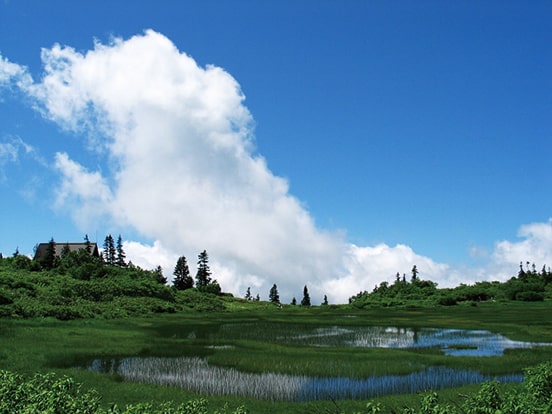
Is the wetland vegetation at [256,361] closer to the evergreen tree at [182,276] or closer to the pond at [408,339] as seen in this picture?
the pond at [408,339]

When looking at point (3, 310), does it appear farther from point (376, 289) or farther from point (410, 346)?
point (376, 289)

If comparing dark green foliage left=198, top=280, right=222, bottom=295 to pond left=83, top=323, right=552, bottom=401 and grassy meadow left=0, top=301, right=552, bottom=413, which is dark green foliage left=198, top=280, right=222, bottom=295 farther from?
pond left=83, top=323, right=552, bottom=401

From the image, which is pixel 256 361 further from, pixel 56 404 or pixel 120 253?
pixel 120 253

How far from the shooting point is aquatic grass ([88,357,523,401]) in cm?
2283

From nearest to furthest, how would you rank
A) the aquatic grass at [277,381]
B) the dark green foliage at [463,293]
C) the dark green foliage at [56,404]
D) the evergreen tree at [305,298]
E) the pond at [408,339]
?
1. the dark green foliage at [56,404]
2. the aquatic grass at [277,381]
3. the pond at [408,339]
4. the dark green foliage at [463,293]
5. the evergreen tree at [305,298]

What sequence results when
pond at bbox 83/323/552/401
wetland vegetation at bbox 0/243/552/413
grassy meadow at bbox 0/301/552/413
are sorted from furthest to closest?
1. pond at bbox 83/323/552/401
2. grassy meadow at bbox 0/301/552/413
3. wetland vegetation at bbox 0/243/552/413

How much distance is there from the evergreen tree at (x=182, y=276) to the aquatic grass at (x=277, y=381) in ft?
Result: 378

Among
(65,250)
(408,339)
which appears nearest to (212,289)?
(65,250)

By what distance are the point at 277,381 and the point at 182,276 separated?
405 ft

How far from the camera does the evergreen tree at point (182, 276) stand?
143375 mm

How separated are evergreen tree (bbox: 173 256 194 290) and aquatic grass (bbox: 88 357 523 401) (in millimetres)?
115317

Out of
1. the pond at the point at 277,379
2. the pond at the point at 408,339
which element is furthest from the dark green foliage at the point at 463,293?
the pond at the point at 277,379

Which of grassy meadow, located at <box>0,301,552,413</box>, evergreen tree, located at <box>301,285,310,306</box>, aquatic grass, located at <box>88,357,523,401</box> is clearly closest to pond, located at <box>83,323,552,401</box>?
aquatic grass, located at <box>88,357,523,401</box>

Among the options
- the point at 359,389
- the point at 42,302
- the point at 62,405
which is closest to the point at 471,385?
the point at 359,389
